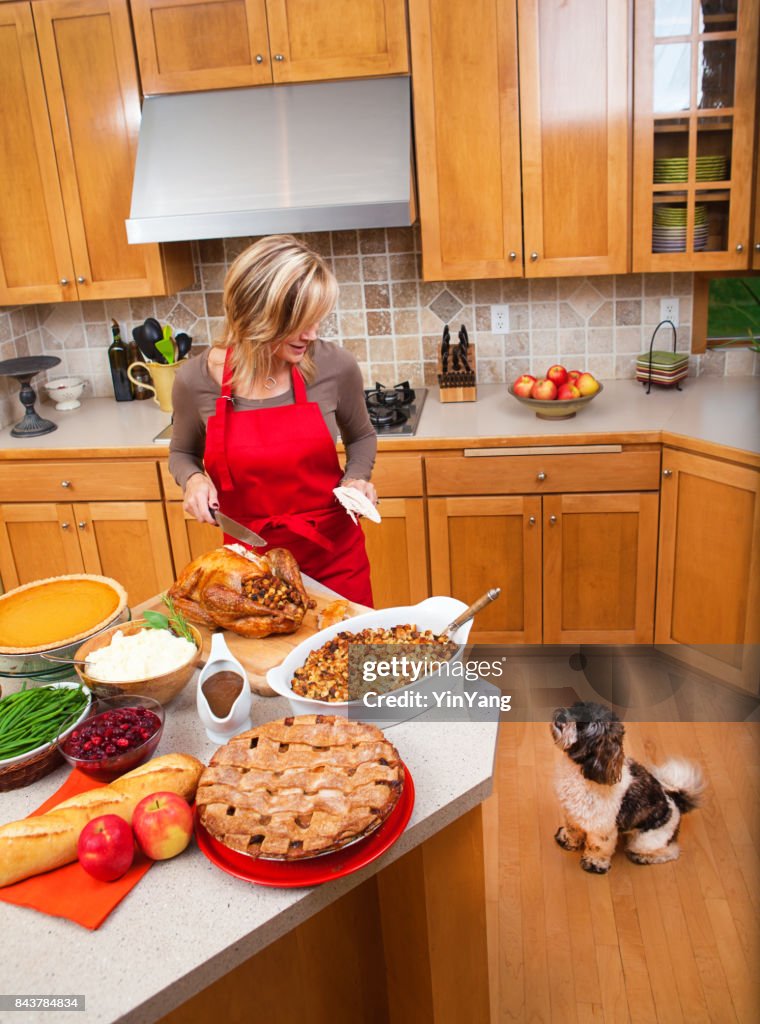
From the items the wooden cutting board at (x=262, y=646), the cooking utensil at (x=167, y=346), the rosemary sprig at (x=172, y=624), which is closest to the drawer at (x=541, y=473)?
the cooking utensil at (x=167, y=346)

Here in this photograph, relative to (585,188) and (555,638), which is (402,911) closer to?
(555,638)

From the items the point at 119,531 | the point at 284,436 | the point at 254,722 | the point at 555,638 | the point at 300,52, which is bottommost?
the point at 555,638

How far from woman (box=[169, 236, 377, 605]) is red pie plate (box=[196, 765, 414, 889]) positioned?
0.89 m

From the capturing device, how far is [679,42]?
283cm

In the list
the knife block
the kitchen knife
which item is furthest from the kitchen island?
the knife block

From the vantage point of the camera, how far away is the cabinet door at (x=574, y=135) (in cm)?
286

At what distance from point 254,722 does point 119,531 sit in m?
1.92

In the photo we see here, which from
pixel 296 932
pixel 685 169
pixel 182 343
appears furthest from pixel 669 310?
pixel 296 932

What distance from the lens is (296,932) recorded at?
4.89ft

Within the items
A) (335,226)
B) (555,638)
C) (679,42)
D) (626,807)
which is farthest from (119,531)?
(679,42)

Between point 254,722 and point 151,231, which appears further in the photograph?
point 151,231

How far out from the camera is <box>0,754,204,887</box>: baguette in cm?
120

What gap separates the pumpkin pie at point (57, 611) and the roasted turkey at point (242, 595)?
122 millimetres

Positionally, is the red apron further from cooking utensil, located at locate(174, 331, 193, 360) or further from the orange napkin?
cooking utensil, located at locate(174, 331, 193, 360)
